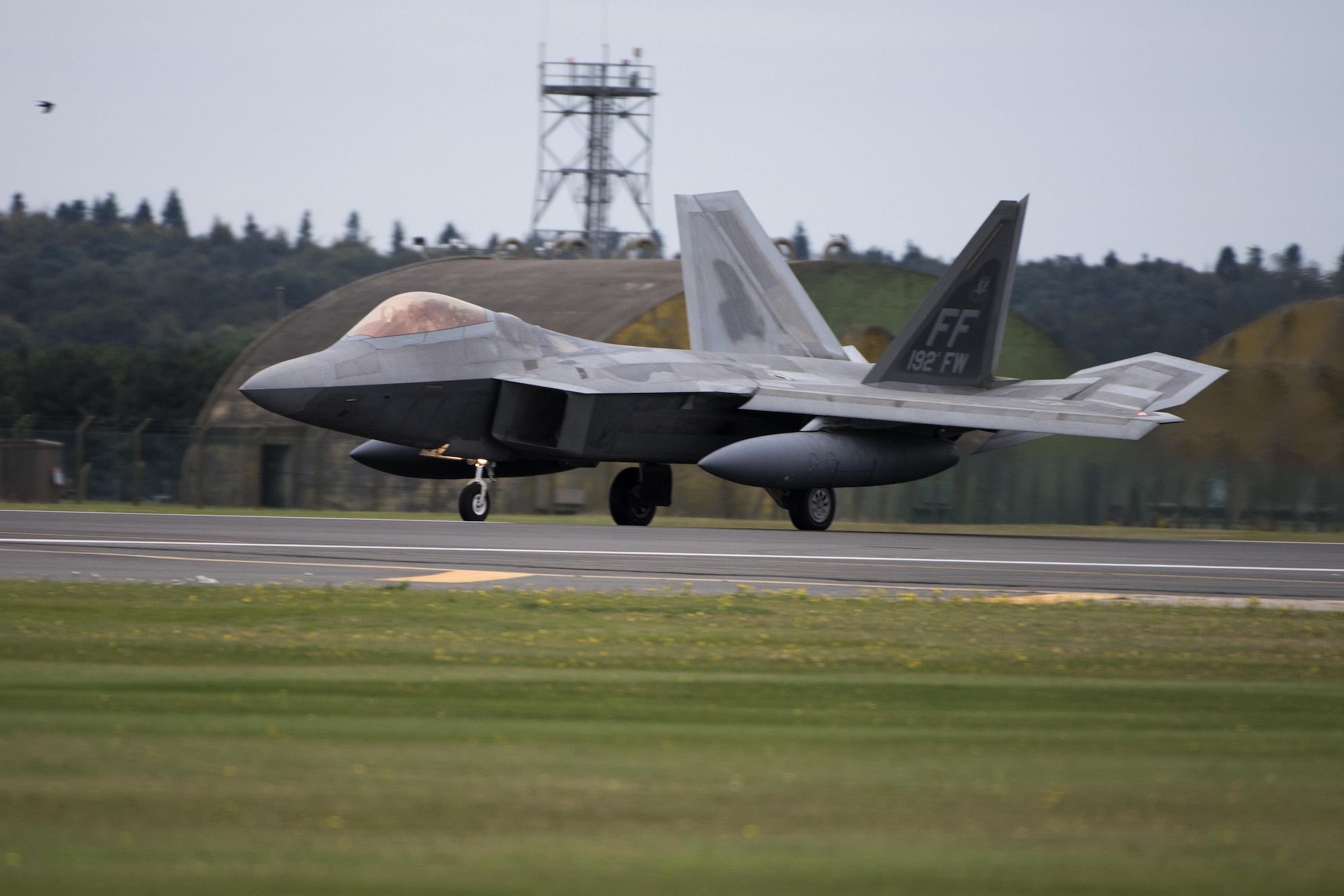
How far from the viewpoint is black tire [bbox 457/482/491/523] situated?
21.0 metres

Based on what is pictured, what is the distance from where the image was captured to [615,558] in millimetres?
14242

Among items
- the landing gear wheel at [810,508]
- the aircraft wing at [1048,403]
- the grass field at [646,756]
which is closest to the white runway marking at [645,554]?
the grass field at [646,756]

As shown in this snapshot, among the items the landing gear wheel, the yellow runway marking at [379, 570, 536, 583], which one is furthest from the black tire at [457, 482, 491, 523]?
the yellow runway marking at [379, 570, 536, 583]

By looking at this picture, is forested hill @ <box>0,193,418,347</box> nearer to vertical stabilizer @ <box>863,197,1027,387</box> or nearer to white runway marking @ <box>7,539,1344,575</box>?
vertical stabilizer @ <box>863,197,1027,387</box>

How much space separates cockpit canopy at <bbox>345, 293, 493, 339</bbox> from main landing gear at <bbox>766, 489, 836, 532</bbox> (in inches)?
212

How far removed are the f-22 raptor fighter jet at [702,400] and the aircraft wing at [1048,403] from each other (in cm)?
4

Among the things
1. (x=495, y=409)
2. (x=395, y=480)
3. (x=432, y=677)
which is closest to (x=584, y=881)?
(x=432, y=677)

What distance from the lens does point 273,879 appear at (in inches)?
146

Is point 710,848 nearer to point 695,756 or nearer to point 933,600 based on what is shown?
point 695,756

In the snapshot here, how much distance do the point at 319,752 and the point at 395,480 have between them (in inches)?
1049

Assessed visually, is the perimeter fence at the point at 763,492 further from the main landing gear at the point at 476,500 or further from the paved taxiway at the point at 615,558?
the paved taxiway at the point at 615,558

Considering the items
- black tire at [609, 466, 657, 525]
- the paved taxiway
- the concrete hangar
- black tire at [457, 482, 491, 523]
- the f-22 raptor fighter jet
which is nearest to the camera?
the paved taxiway

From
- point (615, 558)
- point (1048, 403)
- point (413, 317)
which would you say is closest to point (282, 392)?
point (413, 317)

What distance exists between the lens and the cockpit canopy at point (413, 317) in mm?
20172
